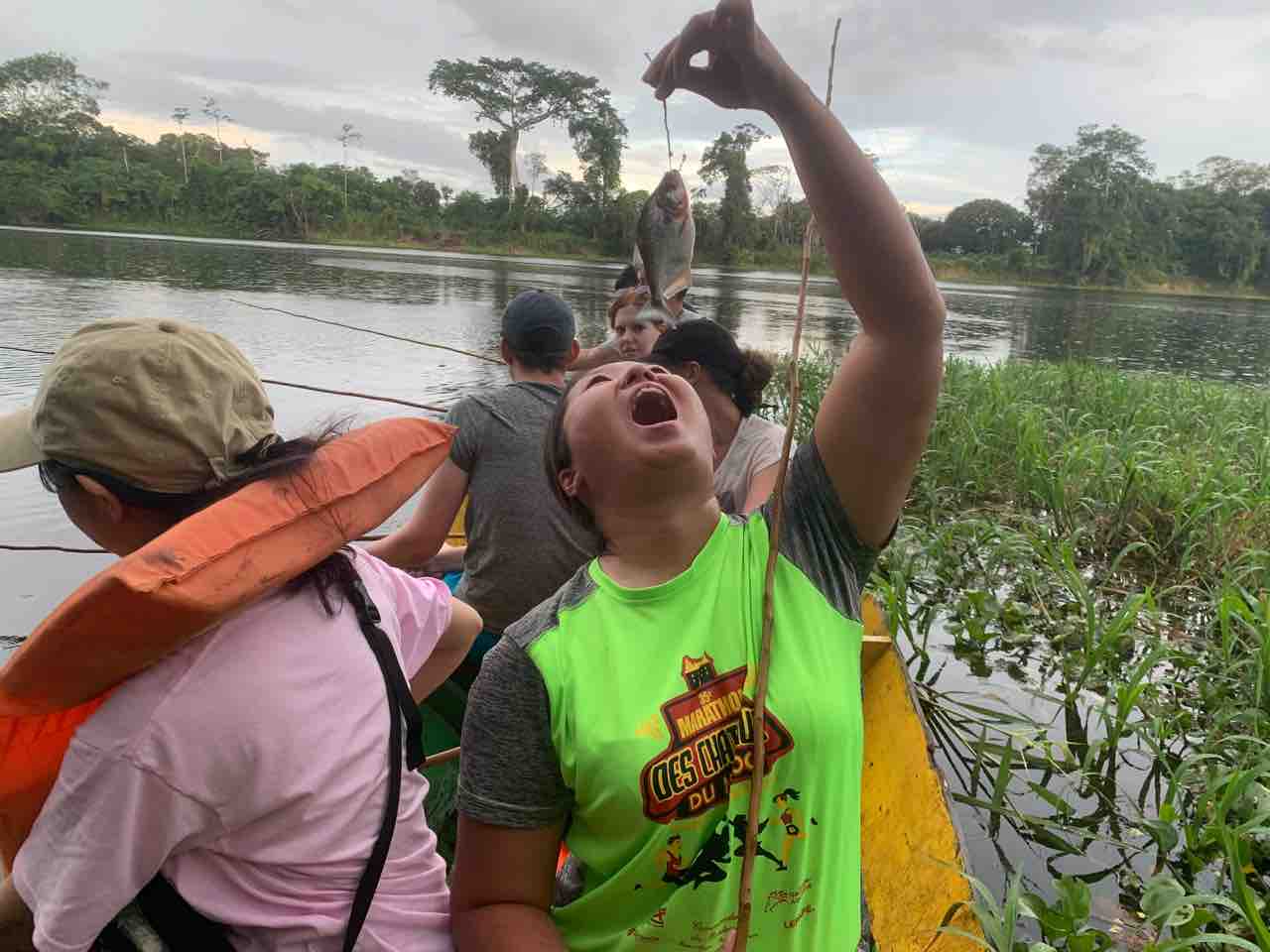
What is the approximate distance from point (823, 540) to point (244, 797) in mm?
854

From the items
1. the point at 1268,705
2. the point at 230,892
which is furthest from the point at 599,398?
the point at 1268,705

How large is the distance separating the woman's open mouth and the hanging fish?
2370 mm

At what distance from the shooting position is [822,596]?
116 centimetres

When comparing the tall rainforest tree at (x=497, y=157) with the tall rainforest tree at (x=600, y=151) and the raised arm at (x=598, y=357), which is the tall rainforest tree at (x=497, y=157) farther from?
the raised arm at (x=598, y=357)

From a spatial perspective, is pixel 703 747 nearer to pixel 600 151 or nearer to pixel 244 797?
pixel 244 797

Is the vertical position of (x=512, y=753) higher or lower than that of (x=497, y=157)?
lower

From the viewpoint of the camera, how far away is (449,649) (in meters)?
1.70

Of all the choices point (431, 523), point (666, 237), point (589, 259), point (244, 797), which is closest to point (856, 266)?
point (244, 797)

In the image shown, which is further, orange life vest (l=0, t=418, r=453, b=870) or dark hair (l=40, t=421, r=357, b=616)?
dark hair (l=40, t=421, r=357, b=616)

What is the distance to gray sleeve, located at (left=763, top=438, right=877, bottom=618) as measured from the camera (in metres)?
1.18

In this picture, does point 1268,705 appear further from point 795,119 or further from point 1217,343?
point 1217,343

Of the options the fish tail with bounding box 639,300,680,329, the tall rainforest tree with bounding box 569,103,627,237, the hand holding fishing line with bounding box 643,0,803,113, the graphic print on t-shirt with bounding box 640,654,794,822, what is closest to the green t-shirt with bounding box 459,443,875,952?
the graphic print on t-shirt with bounding box 640,654,794,822

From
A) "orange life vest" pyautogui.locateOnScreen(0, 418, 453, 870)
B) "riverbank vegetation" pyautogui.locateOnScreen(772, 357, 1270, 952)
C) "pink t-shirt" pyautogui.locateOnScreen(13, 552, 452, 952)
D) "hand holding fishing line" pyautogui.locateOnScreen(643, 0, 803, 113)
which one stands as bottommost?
"riverbank vegetation" pyautogui.locateOnScreen(772, 357, 1270, 952)

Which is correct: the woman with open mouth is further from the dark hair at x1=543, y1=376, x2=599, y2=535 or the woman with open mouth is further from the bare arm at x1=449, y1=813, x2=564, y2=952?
the dark hair at x1=543, y1=376, x2=599, y2=535
